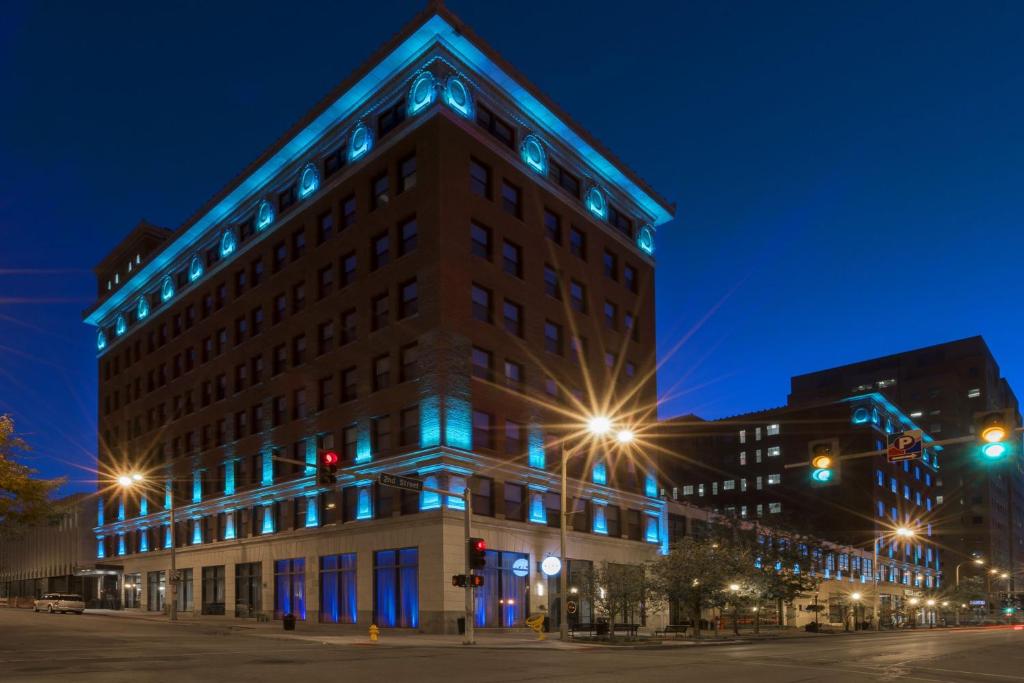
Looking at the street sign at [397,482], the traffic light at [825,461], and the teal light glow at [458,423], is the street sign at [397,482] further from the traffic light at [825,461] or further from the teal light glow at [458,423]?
the traffic light at [825,461]

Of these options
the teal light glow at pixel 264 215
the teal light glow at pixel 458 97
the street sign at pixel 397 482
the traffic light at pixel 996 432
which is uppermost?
the teal light glow at pixel 458 97

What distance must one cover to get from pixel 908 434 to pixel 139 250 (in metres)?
79.4

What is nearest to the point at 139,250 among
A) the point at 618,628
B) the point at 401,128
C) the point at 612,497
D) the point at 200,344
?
the point at 200,344

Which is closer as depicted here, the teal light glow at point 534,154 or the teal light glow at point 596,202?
the teal light glow at point 534,154

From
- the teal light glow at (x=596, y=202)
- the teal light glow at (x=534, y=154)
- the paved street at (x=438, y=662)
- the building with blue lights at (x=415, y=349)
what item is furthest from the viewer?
the teal light glow at (x=596, y=202)

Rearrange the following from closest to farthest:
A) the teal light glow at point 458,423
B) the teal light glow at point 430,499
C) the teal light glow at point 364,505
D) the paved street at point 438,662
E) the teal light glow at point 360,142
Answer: the paved street at point 438,662
the teal light glow at point 430,499
the teal light glow at point 458,423
the teal light glow at point 364,505
the teal light glow at point 360,142

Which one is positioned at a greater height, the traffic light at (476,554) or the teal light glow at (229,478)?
the teal light glow at (229,478)

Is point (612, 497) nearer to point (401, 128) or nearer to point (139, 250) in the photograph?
point (401, 128)

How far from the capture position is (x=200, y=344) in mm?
73125

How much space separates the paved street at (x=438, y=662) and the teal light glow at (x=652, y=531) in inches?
937

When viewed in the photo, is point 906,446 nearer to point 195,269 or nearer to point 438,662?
point 438,662

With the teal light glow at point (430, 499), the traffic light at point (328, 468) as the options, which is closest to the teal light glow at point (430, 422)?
the teal light glow at point (430, 499)

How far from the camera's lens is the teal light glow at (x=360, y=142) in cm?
5531

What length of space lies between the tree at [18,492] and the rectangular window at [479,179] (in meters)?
27.7
